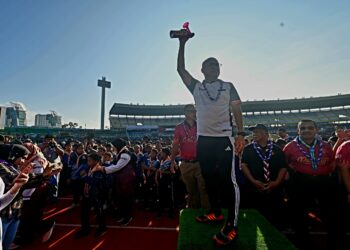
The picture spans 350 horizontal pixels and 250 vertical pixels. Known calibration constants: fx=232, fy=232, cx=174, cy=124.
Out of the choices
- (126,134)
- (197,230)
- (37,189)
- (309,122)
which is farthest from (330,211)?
(126,134)

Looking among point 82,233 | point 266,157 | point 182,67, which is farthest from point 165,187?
point 182,67

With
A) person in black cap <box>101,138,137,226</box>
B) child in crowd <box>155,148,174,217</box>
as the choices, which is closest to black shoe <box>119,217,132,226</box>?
person in black cap <box>101,138,137,226</box>

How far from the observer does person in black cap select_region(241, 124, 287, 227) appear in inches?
167

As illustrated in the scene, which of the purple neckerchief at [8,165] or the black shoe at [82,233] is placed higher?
the purple neckerchief at [8,165]

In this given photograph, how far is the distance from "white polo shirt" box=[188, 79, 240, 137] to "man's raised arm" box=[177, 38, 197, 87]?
187 millimetres

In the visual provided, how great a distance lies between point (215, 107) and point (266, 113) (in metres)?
50.8

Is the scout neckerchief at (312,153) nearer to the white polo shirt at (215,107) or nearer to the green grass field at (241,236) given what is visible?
the green grass field at (241,236)

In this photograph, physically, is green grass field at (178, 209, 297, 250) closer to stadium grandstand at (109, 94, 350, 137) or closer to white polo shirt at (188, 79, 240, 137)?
white polo shirt at (188, 79, 240, 137)

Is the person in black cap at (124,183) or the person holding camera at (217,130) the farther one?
the person in black cap at (124,183)

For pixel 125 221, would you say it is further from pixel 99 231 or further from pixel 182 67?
pixel 182 67

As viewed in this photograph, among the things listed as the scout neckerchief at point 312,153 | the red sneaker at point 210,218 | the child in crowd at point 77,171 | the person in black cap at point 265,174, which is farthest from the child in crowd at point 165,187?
the scout neckerchief at point 312,153

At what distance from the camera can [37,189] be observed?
4219mm

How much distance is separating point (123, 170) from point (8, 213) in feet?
8.88

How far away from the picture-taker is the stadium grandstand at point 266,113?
41031 mm
